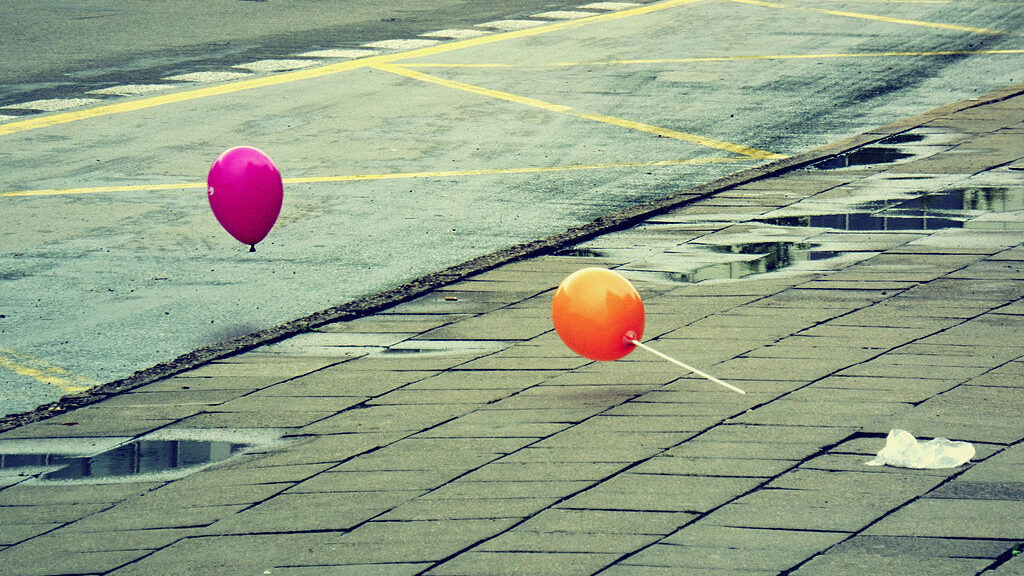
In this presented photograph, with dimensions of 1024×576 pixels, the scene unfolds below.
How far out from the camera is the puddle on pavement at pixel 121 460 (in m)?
5.02

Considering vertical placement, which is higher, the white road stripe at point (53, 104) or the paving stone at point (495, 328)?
the white road stripe at point (53, 104)

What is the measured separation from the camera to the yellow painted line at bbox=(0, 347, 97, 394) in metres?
6.22

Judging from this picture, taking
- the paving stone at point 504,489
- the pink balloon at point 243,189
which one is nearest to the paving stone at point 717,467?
the paving stone at point 504,489

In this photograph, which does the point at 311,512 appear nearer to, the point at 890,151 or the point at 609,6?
the point at 890,151

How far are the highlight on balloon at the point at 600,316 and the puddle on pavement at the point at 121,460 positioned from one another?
134 centimetres

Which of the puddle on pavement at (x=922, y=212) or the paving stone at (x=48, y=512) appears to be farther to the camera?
the puddle on pavement at (x=922, y=212)

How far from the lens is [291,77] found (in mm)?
15477

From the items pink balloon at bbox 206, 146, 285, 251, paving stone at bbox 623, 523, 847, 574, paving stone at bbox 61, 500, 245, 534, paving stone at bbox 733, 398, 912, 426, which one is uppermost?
pink balloon at bbox 206, 146, 285, 251

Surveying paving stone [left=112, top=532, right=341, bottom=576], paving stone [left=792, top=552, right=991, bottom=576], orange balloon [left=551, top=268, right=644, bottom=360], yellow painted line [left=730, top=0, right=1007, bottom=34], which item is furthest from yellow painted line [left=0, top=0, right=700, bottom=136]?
paving stone [left=792, top=552, right=991, bottom=576]

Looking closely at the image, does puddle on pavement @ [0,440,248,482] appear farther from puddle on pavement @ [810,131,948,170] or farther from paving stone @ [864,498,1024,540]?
puddle on pavement @ [810,131,948,170]

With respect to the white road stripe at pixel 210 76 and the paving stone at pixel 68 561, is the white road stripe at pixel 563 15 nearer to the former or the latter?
the white road stripe at pixel 210 76

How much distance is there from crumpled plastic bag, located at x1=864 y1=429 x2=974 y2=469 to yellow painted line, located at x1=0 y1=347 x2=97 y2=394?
355 cm

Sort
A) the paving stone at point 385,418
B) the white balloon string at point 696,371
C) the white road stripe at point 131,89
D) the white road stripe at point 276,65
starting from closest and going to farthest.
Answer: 1. the paving stone at point 385,418
2. the white balloon string at point 696,371
3. the white road stripe at point 131,89
4. the white road stripe at point 276,65

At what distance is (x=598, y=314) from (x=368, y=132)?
7.26m
